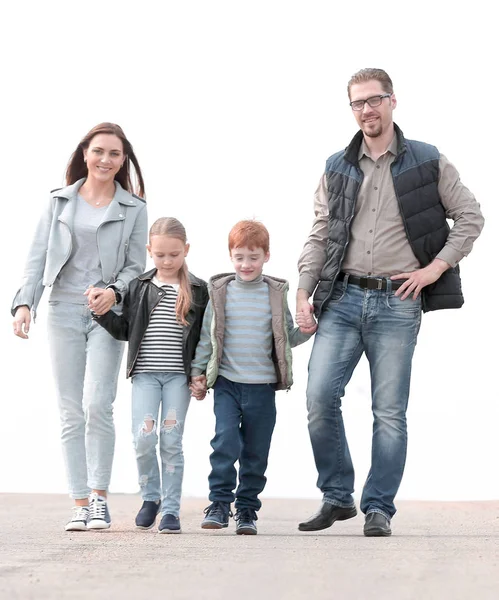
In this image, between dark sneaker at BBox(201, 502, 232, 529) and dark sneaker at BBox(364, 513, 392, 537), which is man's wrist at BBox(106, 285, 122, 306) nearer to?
dark sneaker at BBox(201, 502, 232, 529)

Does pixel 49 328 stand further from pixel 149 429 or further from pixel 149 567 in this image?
pixel 149 567

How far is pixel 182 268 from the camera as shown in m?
6.37

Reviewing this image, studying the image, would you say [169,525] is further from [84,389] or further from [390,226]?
[390,226]

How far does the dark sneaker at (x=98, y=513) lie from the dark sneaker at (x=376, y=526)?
4.31ft

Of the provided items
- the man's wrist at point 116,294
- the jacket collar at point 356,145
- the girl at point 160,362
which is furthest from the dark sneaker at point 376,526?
the jacket collar at point 356,145

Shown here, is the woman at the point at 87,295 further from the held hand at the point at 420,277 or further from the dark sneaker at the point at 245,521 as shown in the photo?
the held hand at the point at 420,277

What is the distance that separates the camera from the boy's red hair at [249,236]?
20.4 feet

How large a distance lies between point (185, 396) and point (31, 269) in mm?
1058

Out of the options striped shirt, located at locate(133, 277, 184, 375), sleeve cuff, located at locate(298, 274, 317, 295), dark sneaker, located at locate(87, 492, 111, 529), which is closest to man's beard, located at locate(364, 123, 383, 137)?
sleeve cuff, located at locate(298, 274, 317, 295)

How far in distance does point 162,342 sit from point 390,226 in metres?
1.29

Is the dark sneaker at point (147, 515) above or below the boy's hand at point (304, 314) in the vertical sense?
below

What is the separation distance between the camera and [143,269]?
6547 mm

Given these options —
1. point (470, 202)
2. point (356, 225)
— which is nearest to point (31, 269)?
point (356, 225)

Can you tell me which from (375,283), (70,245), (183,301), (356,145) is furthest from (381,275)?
(70,245)
